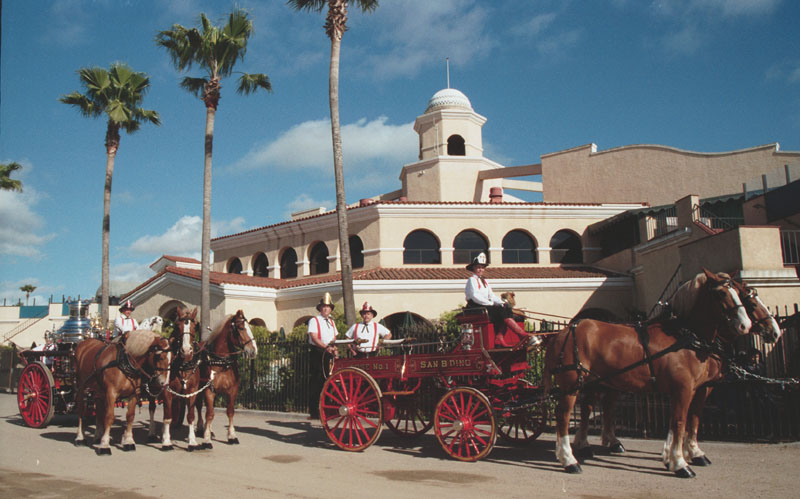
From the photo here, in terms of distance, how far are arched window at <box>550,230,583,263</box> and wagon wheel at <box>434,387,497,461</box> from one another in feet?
53.7

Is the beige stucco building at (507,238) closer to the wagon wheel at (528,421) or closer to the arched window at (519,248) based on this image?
the arched window at (519,248)

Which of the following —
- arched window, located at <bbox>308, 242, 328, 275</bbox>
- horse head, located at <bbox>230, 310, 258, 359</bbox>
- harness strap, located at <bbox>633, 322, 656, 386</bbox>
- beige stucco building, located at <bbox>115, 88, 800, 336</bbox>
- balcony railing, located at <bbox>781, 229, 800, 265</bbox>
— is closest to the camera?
harness strap, located at <bbox>633, 322, 656, 386</bbox>

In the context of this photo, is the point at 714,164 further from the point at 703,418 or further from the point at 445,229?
the point at 703,418

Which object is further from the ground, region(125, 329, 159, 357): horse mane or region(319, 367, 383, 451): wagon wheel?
region(125, 329, 159, 357): horse mane

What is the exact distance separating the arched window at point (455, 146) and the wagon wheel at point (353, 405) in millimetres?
21616

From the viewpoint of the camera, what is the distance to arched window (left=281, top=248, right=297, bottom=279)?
84.8 ft

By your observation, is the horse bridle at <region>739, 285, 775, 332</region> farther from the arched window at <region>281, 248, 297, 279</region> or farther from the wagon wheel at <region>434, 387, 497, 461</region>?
the arched window at <region>281, 248, 297, 279</region>

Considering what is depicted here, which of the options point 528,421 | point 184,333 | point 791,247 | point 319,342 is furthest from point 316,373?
point 791,247

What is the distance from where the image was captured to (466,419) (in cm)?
820

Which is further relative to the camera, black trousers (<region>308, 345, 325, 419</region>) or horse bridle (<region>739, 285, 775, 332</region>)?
black trousers (<region>308, 345, 325, 419</region>)

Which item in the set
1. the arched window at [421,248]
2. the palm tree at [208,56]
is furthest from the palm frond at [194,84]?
the arched window at [421,248]

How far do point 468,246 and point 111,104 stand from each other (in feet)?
47.7

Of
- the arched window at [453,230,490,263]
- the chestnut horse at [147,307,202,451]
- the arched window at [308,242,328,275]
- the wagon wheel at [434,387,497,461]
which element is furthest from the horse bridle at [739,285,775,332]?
the arched window at [308,242,328,275]

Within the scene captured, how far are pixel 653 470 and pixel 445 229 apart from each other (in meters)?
15.9
